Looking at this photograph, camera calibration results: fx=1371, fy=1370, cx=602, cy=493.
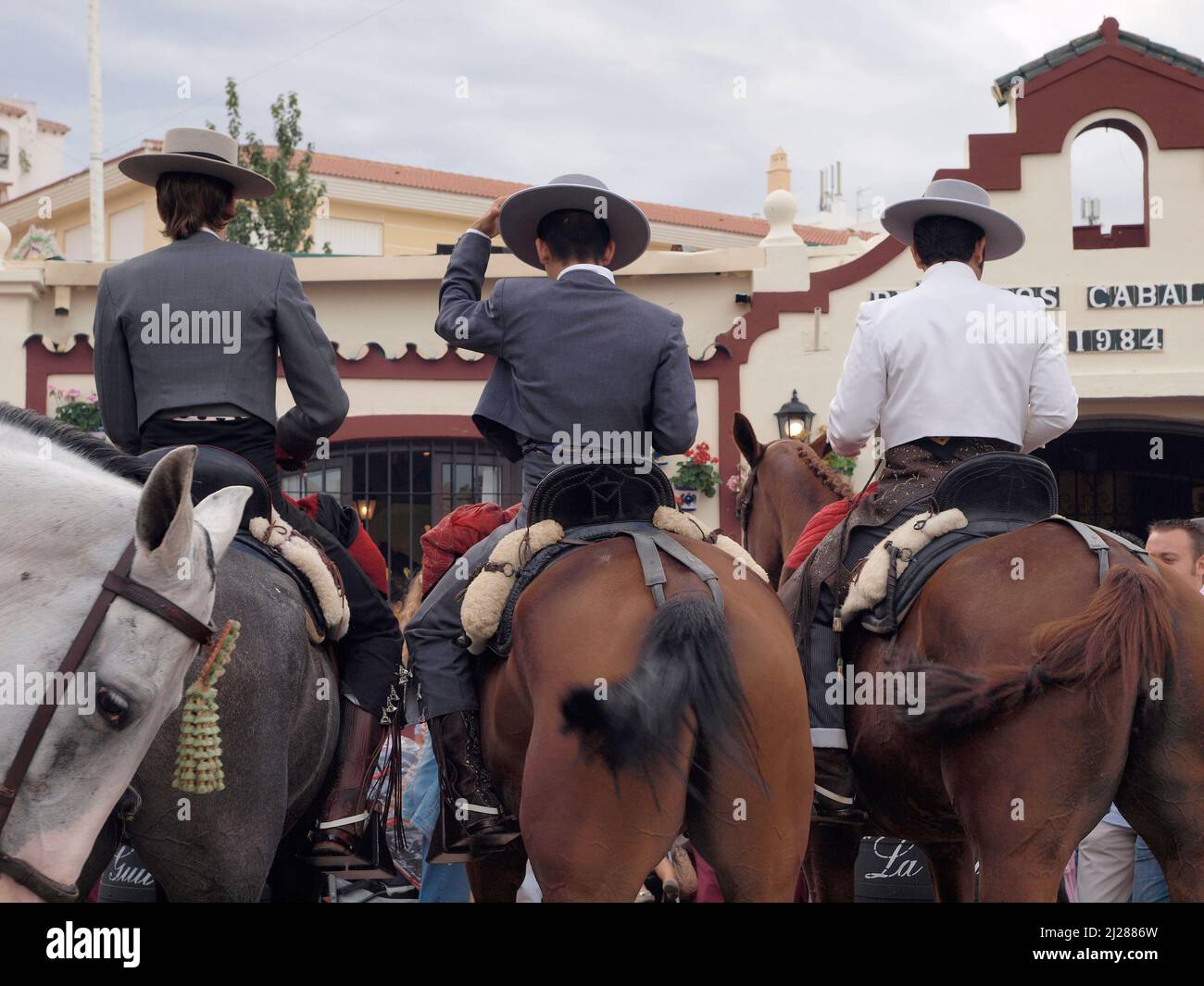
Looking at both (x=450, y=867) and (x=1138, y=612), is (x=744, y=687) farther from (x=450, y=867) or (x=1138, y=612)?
(x=450, y=867)

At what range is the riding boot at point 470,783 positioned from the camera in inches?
170

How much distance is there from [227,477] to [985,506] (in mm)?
2409

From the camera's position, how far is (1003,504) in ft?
14.6

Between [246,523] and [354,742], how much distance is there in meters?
0.86

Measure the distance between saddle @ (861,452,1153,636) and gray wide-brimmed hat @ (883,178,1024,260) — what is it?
107 centimetres

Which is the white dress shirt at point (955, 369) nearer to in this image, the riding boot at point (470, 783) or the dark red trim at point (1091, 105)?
the riding boot at point (470, 783)

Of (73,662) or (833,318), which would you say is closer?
(73,662)

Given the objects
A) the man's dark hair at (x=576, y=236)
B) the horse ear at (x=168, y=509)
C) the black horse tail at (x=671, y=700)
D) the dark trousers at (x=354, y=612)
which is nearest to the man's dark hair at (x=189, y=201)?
the dark trousers at (x=354, y=612)

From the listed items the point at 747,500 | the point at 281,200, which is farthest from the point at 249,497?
the point at 281,200

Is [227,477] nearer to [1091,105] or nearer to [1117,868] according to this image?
[1117,868]

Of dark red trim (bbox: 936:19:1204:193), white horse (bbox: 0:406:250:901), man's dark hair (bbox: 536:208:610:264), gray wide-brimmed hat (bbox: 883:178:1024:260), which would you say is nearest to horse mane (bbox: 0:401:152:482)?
white horse (bbox: 0:406:250:901)

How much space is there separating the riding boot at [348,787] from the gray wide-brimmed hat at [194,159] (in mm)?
1810

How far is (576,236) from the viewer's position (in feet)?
15.3

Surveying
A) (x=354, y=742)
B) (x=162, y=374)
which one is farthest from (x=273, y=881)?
(x=162, y=374)
